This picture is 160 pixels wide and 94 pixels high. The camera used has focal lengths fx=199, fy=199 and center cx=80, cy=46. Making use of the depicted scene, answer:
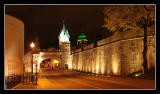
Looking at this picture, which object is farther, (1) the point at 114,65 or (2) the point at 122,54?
(1) the point at 114,65

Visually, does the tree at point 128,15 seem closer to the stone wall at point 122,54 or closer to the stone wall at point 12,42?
the stone wall at point 122,54

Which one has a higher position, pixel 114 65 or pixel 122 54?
pixel 122 54

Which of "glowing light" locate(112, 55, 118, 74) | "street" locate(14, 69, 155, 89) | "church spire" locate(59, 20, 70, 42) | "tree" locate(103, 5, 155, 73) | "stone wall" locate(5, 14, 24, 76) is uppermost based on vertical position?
"church spire" locate(59, 20, 70, 42)

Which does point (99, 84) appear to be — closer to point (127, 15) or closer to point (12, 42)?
point (127, 15)

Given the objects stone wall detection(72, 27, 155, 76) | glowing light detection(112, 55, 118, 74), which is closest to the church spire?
stone wall detection(72, 27, 155, 76)

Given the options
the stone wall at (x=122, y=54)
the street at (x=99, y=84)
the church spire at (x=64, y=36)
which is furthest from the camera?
the church spire at (x=64, y=36)

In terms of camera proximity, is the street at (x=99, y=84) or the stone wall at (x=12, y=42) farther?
the stone wall at (x=12, y=42)

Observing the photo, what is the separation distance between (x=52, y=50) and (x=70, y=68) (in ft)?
24.8

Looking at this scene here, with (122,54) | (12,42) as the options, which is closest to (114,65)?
(122,54)

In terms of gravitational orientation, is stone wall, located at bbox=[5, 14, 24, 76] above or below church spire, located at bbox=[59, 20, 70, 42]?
below

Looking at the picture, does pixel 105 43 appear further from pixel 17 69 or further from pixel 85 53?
pixel 17 69

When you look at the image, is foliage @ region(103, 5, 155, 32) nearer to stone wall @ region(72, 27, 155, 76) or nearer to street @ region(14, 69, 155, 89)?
stone wall @ region(72, 27, 155, 76)

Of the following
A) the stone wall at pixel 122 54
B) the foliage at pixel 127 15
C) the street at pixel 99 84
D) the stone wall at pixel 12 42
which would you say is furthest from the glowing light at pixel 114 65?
the stone wall at pixel 12 42

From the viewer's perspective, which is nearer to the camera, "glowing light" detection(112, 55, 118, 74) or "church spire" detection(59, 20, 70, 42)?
"glowing light" detection(112, 55, 118, 74)
